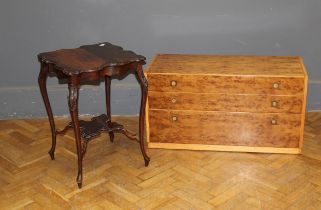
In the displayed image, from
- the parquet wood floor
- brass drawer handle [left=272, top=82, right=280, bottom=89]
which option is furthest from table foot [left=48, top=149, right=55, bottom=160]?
brass drawer handle [left=272, top=82, right=280, bottom=89]

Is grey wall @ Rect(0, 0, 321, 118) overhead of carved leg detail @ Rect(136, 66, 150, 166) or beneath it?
overhead

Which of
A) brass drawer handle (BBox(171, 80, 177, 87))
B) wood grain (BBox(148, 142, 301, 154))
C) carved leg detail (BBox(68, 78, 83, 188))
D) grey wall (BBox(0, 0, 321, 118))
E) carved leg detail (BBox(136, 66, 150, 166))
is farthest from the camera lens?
grey wall (BBox(0, 0, 321, 118))

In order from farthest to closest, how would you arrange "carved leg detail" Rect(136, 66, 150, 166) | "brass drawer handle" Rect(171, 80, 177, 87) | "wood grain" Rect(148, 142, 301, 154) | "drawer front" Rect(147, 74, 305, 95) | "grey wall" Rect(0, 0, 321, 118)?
"grey wall" Rect(0, 0, 321, 118) → "wood grain" Rect(148, 142, 301, 154) → "brass drawer handle" Rect(171, 80, 177, 87) → "drawer front" Rect(147, 74, 305, 95) → "carved leg detail" Rect(136, 66, 150, 166)

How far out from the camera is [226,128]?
3.68 meters

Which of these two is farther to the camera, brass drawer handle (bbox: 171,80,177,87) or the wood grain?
the wood grain

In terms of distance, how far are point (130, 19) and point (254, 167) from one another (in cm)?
163

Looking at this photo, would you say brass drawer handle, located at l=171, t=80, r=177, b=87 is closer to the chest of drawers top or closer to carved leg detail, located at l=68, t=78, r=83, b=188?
the chest of drawers top

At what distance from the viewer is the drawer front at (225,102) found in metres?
3.55

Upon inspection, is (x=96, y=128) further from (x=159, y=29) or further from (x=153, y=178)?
(x=159, y=29)

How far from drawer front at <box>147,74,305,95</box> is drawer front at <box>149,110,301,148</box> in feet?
0.59

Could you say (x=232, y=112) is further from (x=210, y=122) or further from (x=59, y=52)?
(x=59, y=52)

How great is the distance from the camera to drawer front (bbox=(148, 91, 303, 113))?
3551 millimetres

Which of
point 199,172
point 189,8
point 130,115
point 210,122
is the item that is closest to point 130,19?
point 189,8

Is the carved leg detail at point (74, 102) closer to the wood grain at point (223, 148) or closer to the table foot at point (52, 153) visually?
the table foot at point (52, 153)
